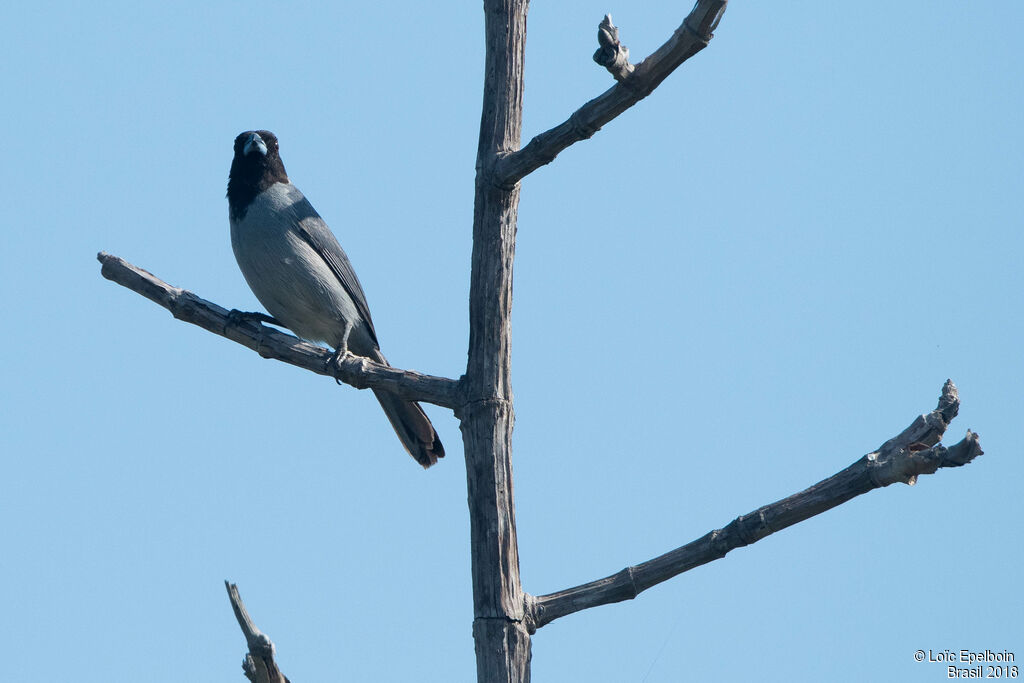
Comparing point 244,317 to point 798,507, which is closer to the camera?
point 798,507

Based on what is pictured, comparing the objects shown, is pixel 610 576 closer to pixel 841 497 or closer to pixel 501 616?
pixel 501 616

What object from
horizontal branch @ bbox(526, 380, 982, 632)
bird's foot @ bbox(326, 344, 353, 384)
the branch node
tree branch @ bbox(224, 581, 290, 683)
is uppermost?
the branch node

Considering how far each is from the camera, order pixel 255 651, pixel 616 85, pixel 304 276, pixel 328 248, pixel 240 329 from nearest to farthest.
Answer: pixel 255 651
pixel 616 85
pixel 240 329
pixel 304 276
pixel 328 248

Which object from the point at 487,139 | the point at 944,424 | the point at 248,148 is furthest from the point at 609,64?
the point at 248,148

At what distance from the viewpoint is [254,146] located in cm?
866

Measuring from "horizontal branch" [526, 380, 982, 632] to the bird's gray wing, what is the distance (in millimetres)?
3562

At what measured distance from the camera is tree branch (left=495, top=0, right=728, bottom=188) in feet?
16.4

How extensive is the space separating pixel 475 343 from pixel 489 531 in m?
1.02

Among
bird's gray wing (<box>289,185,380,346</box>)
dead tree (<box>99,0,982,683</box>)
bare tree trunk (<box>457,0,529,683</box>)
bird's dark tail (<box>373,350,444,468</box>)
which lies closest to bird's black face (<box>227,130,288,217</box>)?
bird's gray wing (<box>289,185,380,346</box>)

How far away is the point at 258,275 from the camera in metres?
7.98

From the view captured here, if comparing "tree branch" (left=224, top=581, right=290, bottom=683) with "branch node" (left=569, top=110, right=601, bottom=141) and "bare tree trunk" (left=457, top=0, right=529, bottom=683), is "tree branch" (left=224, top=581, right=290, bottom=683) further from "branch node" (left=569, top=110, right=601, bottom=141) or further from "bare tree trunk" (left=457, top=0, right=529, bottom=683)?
"branch node" (left=569, top=110, right=601, bottom=141)

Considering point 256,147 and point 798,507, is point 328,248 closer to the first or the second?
point 256,147

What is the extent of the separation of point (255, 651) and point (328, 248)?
440cm

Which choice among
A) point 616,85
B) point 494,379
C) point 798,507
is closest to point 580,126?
point 616,85
